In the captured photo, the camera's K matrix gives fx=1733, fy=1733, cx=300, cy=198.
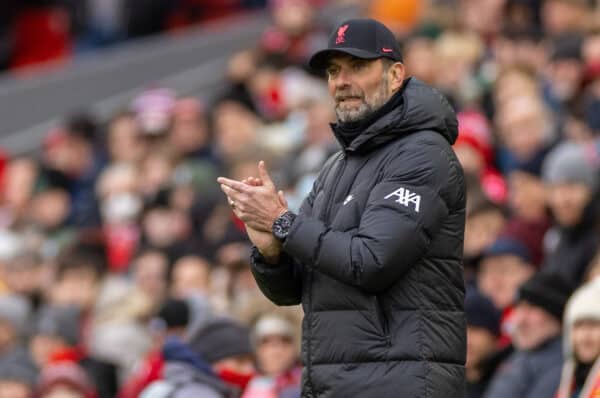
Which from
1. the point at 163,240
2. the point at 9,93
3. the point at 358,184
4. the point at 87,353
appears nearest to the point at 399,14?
the point at 9,93

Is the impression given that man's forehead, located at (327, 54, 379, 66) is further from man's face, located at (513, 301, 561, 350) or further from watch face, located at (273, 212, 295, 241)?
man's face, located at (513, 301, 561, 350)

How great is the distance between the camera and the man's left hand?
5871 mm

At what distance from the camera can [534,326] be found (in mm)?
8250

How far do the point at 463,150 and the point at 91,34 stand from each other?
1058cm

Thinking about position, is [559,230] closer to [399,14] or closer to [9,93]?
[399,14]

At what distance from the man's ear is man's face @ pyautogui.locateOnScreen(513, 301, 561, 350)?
256cm

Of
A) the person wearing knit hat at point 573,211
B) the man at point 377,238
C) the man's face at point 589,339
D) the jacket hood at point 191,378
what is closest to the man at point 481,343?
the person wearing knit hat at point 573,211

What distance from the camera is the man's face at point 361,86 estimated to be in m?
5.91

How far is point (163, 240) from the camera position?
12.6 meters

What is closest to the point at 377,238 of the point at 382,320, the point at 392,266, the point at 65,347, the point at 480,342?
the point at 392,266

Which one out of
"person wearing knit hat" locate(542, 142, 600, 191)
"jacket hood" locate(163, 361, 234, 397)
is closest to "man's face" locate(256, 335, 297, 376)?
"jacket hood" locate(163, 361, 234, 397)

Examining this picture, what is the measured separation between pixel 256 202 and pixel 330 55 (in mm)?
566

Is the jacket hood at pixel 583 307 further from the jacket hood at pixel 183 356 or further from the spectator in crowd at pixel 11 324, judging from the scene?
the spectator in crowd at pixel 11 324

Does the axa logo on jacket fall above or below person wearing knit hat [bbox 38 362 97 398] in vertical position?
above
